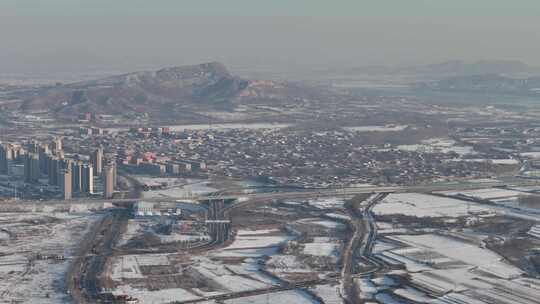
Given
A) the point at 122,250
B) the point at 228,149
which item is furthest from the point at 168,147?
the point at 122,250

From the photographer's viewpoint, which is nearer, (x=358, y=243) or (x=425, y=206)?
(x=358, y=243)

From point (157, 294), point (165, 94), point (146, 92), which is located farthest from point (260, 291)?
point (165, 94)

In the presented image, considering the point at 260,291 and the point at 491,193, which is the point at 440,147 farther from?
the point at 260,291

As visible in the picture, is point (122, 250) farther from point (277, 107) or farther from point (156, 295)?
point (277, 107)

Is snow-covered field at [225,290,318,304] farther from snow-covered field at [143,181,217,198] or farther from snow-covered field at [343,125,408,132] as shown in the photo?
snow-covered field at [343,125,408,132]

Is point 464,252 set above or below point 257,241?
above

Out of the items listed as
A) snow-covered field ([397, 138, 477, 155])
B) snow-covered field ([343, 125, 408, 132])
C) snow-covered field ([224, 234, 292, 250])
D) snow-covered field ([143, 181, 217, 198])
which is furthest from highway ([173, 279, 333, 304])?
snow-covered field ([343, 125, 408, 132])

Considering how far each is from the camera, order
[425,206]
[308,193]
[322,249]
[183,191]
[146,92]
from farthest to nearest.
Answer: [146,92]
[183,191]
[308,193]
[425,206]
[322,249]

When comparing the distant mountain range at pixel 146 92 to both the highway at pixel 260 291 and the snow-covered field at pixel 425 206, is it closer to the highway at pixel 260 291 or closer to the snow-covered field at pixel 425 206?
the snow-covered field at pixel 425 206
